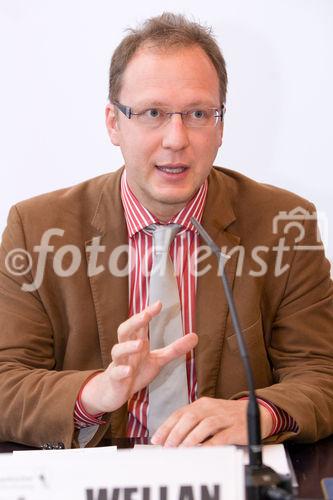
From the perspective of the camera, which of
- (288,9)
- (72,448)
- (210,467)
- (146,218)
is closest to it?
(210,467)

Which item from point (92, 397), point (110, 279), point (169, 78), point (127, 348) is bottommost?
point (92, 397)

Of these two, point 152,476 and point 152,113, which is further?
point 152,113

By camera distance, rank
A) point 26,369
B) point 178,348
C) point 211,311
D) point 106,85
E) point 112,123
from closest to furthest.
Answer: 1. point 178,348
2. point 26,369
3. point 211,311
4. point 112,123
5. point 106,85

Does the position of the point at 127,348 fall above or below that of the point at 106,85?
below

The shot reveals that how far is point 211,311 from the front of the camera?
5.56ft

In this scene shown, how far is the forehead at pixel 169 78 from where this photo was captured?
5.34ft

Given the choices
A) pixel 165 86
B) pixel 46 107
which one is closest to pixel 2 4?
pixel 46 107

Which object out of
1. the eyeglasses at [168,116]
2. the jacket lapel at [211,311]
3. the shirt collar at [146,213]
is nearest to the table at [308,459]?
the jacket lapel at [211,311]

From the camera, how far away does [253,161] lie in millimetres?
2080

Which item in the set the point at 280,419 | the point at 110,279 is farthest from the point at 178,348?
the point at 110,279

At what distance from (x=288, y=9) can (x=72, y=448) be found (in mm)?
1255

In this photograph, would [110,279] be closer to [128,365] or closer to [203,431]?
[128,365]

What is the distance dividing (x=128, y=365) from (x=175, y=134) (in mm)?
503

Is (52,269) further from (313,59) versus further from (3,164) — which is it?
(313,59)
